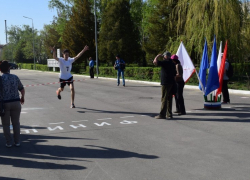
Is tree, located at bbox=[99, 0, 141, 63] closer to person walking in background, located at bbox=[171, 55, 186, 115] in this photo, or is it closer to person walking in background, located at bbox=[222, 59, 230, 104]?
person walking in background, located at bbox=[222, 59, 230, 104]

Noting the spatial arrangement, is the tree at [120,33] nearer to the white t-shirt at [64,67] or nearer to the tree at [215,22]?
the tree at [215,22]

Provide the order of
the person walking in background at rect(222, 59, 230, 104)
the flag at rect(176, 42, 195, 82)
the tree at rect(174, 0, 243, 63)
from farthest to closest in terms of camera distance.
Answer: the tree at rect(174, 0, 243, 63) → the person walking in background at rect(222, 59, 230, 104) → the flag at rect(176, 42, 195, 82)

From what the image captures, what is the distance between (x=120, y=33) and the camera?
33.1 meters

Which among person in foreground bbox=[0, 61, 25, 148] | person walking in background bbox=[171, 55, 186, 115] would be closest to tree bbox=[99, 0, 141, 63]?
person walking in background bbox=[171, 55, 186, 115]

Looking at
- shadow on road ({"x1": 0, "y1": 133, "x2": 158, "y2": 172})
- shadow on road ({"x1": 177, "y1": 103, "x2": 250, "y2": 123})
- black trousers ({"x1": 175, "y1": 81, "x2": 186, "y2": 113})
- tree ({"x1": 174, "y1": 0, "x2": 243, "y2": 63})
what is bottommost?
shadow on road ({"x1": 0, "y1": 133, "x2": 158, "y2": 172})

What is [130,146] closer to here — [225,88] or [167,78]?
[167,78]

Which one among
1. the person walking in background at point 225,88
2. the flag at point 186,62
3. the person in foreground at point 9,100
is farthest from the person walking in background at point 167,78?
the person in foreground at point 9,100

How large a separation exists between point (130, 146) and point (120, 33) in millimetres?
27612

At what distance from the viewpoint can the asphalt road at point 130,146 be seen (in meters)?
4.89

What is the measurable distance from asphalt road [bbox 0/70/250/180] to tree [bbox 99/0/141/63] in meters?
22.9

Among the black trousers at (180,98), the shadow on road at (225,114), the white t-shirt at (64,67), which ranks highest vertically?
the white t-shirt at (64,67)

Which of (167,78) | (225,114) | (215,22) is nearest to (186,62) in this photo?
(167,78)

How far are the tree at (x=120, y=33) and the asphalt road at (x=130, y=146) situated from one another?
2288 centimetres

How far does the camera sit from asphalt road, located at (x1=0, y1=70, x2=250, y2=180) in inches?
193
